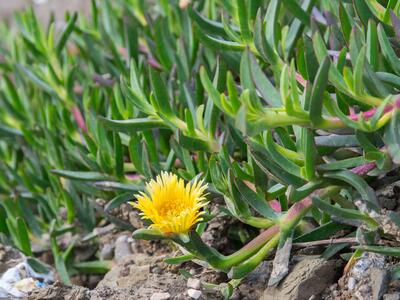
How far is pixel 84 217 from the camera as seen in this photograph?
194 centimetres

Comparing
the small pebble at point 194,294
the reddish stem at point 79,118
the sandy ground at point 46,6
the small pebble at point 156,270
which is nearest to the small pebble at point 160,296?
the small pebble at point 194,294

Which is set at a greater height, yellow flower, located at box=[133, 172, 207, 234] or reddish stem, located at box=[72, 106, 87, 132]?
yellow flower, located at box=[133, 172, 207, 234]

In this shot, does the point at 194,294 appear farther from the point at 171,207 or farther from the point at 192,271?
the point at 171,207

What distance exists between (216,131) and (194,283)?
1.45 ft

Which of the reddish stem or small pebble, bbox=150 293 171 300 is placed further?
the reddish stem

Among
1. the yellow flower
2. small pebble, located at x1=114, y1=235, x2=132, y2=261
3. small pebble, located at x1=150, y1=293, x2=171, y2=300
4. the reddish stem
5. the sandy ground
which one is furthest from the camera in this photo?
the sandy ground

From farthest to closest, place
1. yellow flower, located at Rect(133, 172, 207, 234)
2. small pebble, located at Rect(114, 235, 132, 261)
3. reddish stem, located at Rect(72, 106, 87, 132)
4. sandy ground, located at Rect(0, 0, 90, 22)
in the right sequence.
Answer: sandy ground, located at Rect(0, 0, 90, 22) < reddish stem, located at Rect(72, 106, 87, 132) < small pebble, located at Rect(114, 235, 132, 261) < yellow flower, located at Rect(133, 172, 207, 234)

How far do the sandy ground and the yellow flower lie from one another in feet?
8.31

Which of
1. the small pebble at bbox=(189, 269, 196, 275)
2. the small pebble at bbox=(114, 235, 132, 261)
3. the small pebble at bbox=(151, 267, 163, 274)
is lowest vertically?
the small pebble at bbox=(114, 235, 132, 261)

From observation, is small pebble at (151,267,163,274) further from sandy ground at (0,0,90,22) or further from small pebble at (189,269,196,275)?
sandy ground at (0,0,90,22)

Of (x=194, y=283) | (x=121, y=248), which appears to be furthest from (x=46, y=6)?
(x=194, y=283)

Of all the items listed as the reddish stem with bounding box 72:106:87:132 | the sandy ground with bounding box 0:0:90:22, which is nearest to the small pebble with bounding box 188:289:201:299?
the reddish stem with bounding box 72:106:87:132

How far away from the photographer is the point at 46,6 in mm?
3961

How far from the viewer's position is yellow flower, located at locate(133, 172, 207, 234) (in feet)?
4.05
